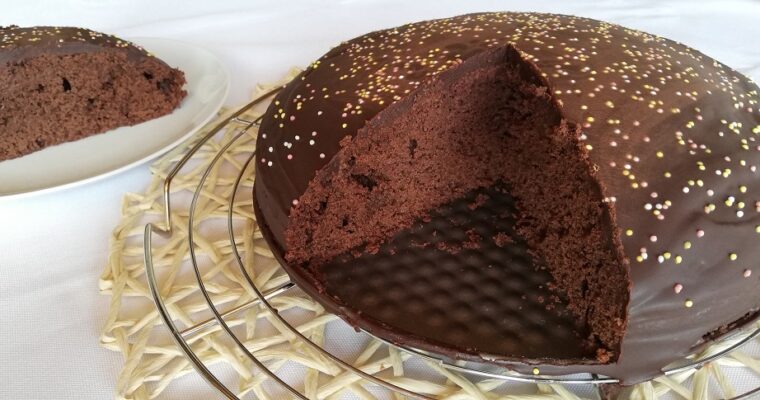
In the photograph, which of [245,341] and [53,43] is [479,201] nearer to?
[245,341]

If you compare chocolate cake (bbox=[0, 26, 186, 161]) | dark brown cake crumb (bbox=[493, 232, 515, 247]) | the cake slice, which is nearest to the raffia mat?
the cake slice

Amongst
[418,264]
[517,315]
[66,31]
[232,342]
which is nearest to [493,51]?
[418,264]

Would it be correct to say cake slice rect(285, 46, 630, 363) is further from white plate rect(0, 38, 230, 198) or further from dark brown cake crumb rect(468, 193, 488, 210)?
white plate rect(0, 38, 230, 198)

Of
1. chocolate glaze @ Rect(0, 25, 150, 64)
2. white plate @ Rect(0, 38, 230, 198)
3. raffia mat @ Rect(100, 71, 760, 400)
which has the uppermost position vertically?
chocolate glaze @ Rect(0, 25, 150, 64)

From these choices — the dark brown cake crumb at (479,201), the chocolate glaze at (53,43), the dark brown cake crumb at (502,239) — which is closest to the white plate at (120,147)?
the chocolate glaze at (53,43)

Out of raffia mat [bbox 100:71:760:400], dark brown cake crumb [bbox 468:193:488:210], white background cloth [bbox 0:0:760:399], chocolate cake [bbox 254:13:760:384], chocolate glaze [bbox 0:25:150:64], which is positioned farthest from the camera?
chocolate glaze [bbox 0:25:150:64]

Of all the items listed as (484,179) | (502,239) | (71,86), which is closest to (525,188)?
(484,179)
